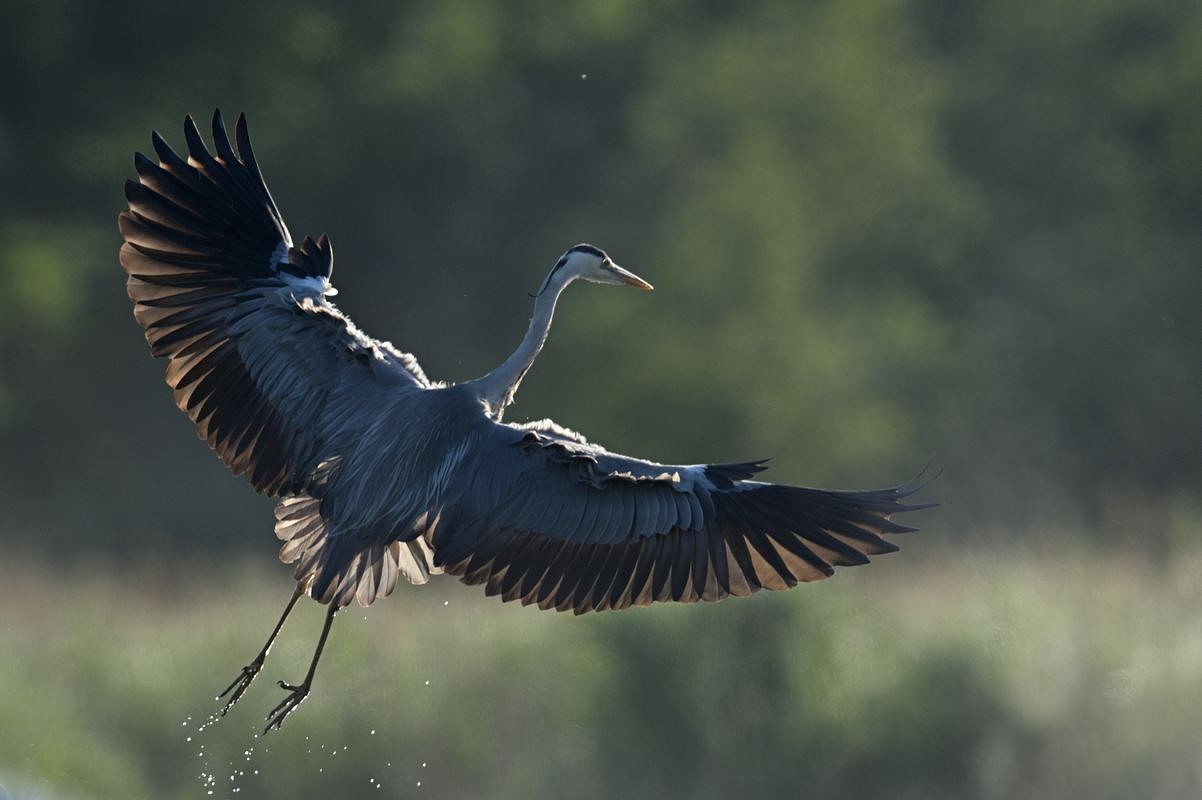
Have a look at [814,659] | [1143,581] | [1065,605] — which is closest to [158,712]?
[814,659]

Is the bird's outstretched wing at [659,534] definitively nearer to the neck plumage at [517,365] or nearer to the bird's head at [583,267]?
the neck plumage at [517,365]

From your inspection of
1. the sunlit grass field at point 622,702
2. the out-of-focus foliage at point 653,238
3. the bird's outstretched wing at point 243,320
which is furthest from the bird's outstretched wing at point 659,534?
the out-of-focus foliage at point 653,238

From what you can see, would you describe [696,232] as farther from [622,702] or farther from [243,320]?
[243,320]

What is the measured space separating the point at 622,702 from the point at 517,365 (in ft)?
15.7

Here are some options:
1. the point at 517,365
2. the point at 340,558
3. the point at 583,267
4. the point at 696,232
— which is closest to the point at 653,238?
the point at 696,232

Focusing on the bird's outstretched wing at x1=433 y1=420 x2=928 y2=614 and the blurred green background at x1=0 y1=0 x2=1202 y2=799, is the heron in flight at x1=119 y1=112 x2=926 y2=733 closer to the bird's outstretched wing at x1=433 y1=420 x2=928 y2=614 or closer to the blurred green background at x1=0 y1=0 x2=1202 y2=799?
the bird's outstretched wing at x1=433 y1=420 x2=928 y2=614

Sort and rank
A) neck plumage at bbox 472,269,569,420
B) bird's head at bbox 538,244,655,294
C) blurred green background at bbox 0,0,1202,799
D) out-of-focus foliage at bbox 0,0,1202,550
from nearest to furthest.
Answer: neck plumage at bbox 472,269,569,420 → bird's head at bbox 538,244,655,294 → blurred green background at bbox 0,0,1202,799 → out-of-focus foliage at bbox 0,0,1202,550

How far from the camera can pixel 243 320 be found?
333 inches

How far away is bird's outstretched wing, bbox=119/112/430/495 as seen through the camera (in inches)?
326

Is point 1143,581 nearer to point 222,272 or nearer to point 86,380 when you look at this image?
point 222,272

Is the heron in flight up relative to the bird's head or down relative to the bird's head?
down

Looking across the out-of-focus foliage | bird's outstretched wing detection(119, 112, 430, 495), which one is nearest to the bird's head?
bird's outstretched wing detection(119, 112, 430, 495)

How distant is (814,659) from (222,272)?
224 inches

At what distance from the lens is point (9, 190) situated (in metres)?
22.2
